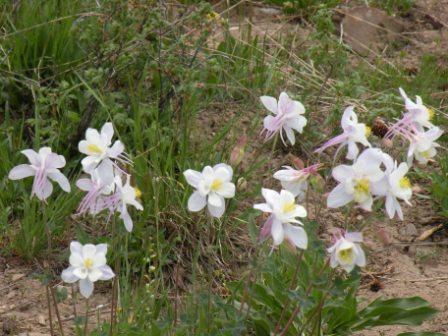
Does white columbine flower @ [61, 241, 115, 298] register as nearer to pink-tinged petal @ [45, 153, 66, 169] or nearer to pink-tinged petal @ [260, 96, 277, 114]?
pink-tinged petal @ [45, 153, 66, 169]

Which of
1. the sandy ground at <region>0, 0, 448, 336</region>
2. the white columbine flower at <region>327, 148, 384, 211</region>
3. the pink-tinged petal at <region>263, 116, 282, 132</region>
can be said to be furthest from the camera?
the sandy ground at <region>0, 0, 448, 336</region>

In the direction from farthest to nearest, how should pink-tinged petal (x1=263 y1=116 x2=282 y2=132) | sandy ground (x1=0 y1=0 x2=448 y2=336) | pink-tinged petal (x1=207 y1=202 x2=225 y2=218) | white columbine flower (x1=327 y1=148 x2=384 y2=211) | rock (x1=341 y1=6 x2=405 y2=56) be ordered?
rock (x1=341 y1=6 x2=405 y2=56) < sandy ground (x1=0 y1=0 x2=448 y2=336) < pink-tinged petal (x1=263 y1=116 x2=282 y2=132) < pink-tinged petal (x1=207 y1=202 x2=225 y2=218) < white columbine flower (x1=327 y1=148 x2=384 y2=211)

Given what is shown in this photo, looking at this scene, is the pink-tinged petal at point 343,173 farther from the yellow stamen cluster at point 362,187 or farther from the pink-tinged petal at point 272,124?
the pink-tinged petal at point 272,124

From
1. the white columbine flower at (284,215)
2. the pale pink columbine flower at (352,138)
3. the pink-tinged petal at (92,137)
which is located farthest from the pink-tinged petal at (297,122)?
the pink-tinged petal at (92,137)

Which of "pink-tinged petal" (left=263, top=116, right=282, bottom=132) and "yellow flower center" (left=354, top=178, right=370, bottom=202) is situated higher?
"yellow flower center" (left=354, top=178, right=370, bottom=202)


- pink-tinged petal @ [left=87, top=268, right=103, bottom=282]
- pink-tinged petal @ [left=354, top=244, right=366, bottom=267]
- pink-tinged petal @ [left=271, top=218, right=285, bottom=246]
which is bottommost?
pink-tinged petal @ [left=87, top=268, right=103, bottom=282]

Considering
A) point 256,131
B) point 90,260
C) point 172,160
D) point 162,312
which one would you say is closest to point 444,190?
point 256,131

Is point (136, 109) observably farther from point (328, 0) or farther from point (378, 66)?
point (328, 0)

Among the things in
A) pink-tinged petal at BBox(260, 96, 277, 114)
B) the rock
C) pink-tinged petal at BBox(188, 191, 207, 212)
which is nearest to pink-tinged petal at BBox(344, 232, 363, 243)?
pink-tinged petal at BBox(188, 191, 207, 212)
